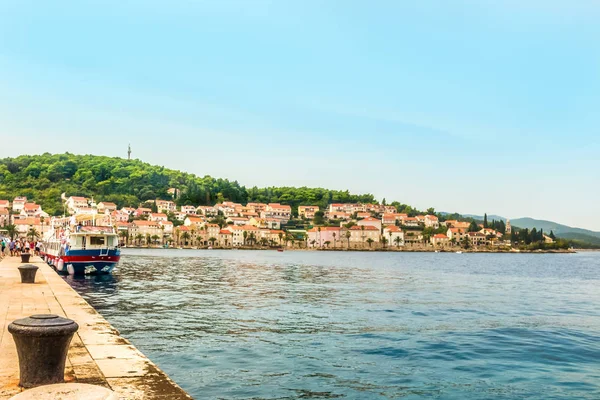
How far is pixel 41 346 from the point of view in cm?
775

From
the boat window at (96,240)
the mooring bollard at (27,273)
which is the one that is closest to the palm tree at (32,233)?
the boat window at (96,240)

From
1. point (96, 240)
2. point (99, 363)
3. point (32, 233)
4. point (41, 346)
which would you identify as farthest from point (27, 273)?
point (32, 233)

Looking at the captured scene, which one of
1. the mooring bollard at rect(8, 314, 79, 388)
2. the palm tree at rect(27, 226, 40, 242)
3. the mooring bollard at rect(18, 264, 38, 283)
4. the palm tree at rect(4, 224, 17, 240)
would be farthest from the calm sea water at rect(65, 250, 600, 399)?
the palm tree at rect(27, 226, 40, 242)

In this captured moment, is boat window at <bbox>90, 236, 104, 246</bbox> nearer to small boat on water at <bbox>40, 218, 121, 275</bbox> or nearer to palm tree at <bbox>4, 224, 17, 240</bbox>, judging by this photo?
small boat on water at <bbox>40, 218, 121, 275</bbox>

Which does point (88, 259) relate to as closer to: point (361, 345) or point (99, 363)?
point (361, 345)

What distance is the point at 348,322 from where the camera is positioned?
23.4 m

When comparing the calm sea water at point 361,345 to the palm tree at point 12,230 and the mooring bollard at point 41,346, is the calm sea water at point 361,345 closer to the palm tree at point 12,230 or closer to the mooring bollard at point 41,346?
the mooring bollard at point 41,346

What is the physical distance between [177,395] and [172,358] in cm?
745

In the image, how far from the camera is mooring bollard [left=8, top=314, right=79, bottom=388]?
7688mm

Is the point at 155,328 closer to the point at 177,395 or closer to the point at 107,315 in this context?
the point at 107,315

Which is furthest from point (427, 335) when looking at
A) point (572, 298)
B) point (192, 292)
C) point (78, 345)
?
point (572, 298)

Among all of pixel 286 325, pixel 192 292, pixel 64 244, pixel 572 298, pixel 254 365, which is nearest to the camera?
pixel 254 365

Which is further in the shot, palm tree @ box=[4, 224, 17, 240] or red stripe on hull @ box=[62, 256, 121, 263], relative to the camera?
palm tree @ box=[4, 224, 17, 240]

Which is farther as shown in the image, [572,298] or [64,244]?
[64,244]
